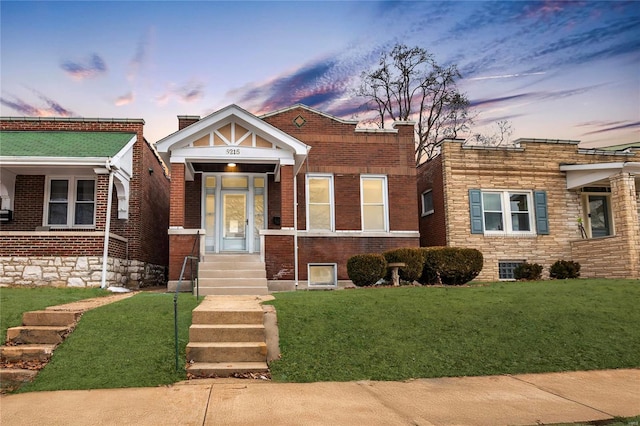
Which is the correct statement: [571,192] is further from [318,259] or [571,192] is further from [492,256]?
[318,259]

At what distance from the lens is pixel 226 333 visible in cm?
722

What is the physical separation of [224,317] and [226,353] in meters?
0.97

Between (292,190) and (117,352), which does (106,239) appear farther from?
(117,352)

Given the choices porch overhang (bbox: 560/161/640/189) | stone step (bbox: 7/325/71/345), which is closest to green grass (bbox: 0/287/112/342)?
stone step (bbox: 7/325/71/345)

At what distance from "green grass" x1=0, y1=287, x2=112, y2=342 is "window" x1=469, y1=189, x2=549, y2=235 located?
41.3ft

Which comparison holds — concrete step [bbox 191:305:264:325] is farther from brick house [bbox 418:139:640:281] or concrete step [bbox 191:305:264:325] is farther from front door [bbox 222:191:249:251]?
brick house [bbox 418:139:640:281]

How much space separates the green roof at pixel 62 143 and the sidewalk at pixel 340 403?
9843mm

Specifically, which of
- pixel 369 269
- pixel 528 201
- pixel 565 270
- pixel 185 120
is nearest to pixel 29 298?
pixel 185 120

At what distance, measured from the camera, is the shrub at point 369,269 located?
12.5 m

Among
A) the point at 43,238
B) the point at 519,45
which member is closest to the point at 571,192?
the point at 519,45

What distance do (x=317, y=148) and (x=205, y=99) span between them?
19.3ft

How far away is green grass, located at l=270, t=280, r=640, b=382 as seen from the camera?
669 cm

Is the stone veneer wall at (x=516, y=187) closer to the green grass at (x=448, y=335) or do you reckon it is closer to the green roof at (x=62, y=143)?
the green grass at (x=448, y=335)

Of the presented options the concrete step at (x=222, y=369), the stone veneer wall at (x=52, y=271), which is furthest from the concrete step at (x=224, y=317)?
the stone veneer wall at (x=52, y=271)
